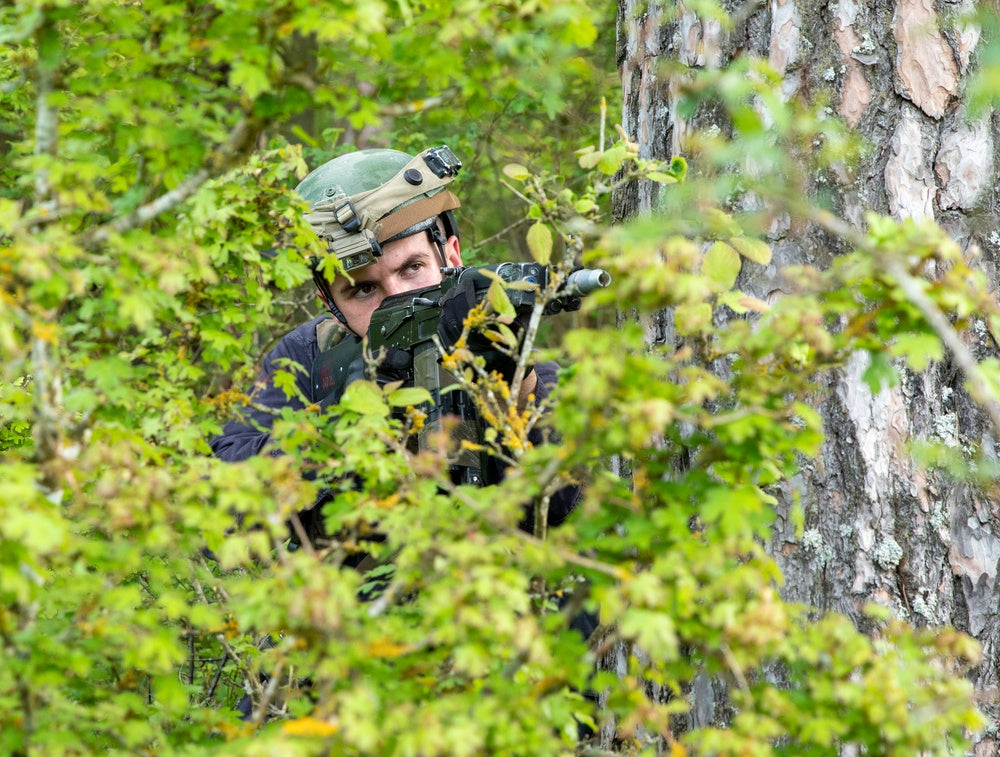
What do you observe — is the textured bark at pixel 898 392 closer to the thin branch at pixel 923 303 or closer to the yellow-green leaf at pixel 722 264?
the yellow-green leaf at pixel 722 264

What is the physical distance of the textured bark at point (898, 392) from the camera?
8.01 feet

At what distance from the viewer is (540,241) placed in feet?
7.74

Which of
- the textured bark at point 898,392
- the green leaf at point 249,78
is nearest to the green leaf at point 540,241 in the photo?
the textured bark at point 898,392

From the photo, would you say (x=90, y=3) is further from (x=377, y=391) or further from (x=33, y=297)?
(x=377, y=391)

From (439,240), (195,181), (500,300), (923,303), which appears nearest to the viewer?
(923,303)

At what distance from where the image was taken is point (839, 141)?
247cm

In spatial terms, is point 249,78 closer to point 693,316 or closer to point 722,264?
point 693,316

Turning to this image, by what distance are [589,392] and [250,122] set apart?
964mm

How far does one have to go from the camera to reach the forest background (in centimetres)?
166

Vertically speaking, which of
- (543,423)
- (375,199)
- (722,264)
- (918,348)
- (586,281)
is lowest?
(375,199)

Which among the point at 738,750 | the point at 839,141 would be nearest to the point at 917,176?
the point at 839,141

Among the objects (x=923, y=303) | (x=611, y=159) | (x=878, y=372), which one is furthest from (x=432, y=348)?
(x=923, y=303)

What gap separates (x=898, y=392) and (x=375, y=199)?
191cm

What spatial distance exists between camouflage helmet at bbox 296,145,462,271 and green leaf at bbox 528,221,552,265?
126 centimetres
